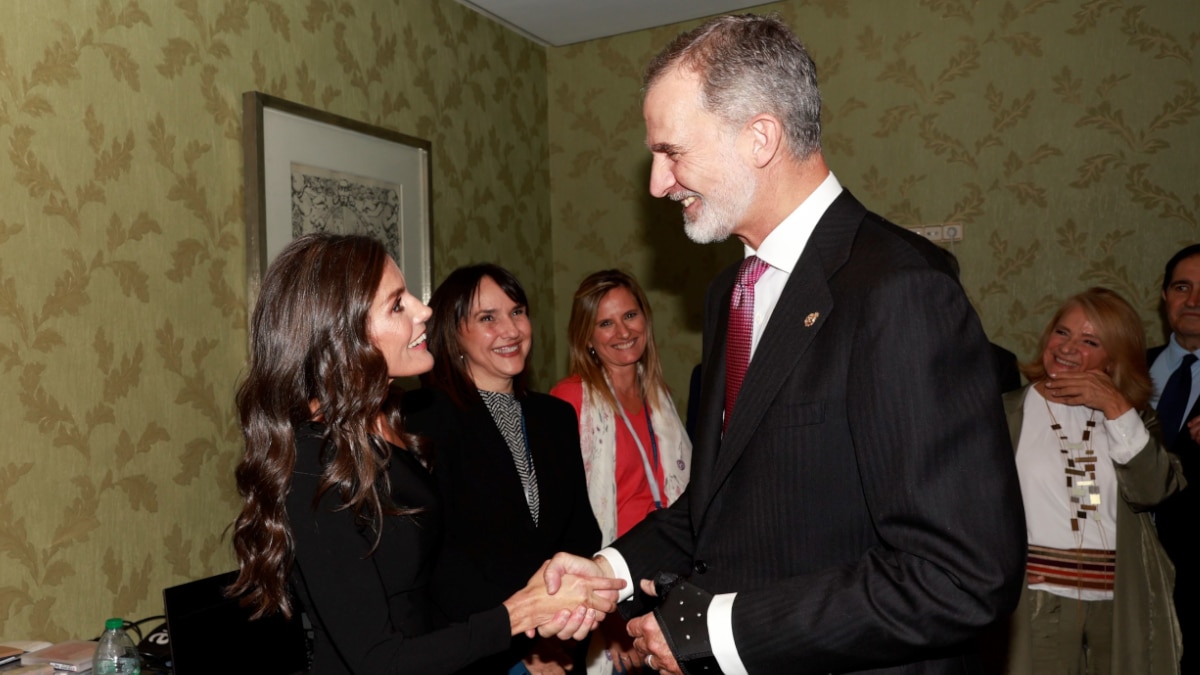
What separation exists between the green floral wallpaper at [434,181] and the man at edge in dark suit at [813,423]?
6.00ft

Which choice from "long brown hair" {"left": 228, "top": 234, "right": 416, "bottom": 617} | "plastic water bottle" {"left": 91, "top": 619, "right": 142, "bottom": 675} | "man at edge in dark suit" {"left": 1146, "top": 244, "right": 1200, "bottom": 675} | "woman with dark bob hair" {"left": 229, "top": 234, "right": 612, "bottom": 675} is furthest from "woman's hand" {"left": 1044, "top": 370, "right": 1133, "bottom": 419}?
"plastic water bottle" {"left": 91, "top": 619, "right": 142, "bottom": 675}

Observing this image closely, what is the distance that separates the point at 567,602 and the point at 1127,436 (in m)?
2.21

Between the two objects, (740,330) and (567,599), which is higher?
(740,330)

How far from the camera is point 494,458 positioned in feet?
8.33

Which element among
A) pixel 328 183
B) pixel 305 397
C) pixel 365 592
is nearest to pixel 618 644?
pixel 365 592

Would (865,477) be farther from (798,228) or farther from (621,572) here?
(621,572)

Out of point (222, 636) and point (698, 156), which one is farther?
point (222, 636)

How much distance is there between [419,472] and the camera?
73.9 inches

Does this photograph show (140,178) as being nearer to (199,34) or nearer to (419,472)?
(199,34)

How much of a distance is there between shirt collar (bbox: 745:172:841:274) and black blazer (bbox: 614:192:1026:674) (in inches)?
1.5

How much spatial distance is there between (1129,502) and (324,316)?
2.79m

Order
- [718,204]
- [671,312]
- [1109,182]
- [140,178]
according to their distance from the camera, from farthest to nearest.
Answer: [671,312], [1109,182], [140,178], [718,204]

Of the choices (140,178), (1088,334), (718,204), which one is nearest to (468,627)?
(718,204)

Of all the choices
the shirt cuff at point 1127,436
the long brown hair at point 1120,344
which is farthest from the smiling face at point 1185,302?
the shirt cuff at point 1127,436
